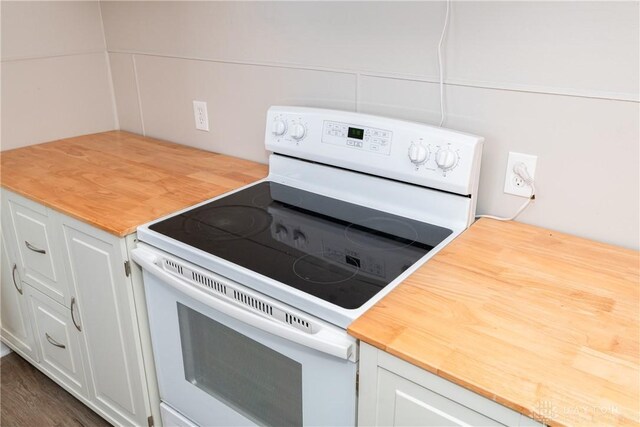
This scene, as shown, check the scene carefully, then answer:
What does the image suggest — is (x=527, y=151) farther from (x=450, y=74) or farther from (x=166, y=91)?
(x=166, y=91)

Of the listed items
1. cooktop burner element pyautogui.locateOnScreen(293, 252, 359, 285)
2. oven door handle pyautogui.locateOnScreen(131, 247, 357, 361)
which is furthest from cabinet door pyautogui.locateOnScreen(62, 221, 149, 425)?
cooktop burner element pyautogui.locateOnScreen(293, 252, 359, 285)

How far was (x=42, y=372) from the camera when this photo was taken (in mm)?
2082

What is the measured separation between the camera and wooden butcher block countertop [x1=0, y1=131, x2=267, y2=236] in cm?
149

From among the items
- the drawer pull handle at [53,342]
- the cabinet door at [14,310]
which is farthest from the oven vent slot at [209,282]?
the cabinet door at [14,310]

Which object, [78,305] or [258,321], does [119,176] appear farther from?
[258,321]

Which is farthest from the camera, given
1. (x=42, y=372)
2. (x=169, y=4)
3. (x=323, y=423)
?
(x=42, y=372)

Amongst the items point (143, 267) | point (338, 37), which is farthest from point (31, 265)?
point (338, 37)

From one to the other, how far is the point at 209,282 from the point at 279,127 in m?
0.59

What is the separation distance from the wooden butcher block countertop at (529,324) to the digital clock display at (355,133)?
1.29 ft

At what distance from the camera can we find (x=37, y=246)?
5.61ft

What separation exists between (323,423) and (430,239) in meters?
0.49

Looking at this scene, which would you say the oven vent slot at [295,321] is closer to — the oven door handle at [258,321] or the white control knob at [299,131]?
the oven door handle at [258,321]

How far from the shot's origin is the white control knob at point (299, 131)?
5.15ft

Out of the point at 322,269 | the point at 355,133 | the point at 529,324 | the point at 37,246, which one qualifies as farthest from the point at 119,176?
the point at 529,324
